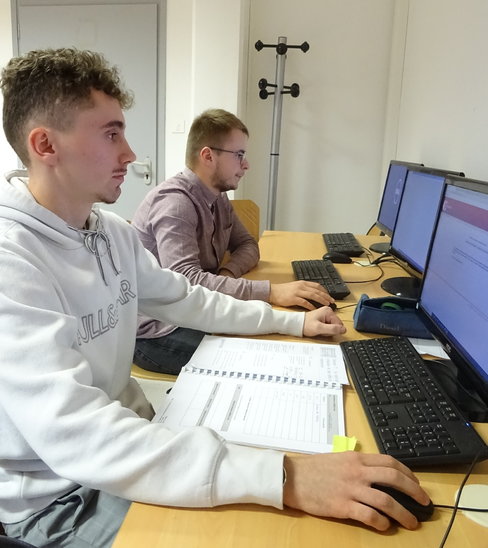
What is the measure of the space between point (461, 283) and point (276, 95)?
3.07 m

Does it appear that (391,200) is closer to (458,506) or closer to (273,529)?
(458,506)

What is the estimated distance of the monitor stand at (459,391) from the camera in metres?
0.90

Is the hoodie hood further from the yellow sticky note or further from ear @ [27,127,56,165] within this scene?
the yellow sticky note

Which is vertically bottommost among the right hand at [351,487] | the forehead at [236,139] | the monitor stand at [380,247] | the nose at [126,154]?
the monitor stand at [380,247]

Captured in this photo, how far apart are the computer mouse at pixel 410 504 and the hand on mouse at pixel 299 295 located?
0.82 meters

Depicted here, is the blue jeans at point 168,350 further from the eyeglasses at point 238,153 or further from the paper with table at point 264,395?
the eyeglasses at point 238,153

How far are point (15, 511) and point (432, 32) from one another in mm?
2933

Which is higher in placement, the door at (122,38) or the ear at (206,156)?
the door at (122,38)

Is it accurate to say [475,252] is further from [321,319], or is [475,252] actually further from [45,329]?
[45,329]

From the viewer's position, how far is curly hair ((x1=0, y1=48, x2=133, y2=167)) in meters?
0.97

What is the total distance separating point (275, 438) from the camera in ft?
2.63

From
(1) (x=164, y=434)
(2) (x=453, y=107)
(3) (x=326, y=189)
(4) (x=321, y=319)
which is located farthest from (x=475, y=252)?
(3) (x=326, y=189)

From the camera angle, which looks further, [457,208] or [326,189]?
[326,189]

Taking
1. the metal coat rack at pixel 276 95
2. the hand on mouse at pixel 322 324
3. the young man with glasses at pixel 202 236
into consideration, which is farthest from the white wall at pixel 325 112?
the hand on mouse at pixel 322 324
